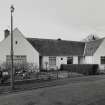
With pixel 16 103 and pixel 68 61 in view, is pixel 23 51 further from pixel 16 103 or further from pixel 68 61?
pixel 16 103

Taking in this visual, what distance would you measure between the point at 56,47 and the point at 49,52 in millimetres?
2659

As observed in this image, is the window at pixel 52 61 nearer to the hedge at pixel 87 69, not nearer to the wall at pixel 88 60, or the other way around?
the hedge at pixel 87 69

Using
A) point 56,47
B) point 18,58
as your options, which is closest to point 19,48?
point 18,58

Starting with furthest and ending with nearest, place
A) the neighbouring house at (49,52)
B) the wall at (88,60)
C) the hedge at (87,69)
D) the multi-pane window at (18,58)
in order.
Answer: the wall at (88,60)
the neighbouring house at (49,52)
the multi-pane window at (18,58)
the hedge at (87,69)

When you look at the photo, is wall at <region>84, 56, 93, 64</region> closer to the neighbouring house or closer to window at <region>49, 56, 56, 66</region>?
the neighbouring house

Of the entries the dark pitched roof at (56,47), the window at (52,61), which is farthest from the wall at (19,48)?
the window at (52,61)

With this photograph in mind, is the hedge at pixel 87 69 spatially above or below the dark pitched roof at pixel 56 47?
below

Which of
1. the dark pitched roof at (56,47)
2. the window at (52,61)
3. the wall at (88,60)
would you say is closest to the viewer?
the window at (52,61)

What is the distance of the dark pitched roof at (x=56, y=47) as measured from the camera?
2610 centimetres

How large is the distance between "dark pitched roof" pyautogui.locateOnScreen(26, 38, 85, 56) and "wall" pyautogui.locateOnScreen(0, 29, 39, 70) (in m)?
1.90

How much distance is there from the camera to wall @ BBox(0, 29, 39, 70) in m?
22.4

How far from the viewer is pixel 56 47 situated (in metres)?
28.0

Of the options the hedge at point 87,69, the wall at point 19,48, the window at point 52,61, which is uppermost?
the wall at point 19,48

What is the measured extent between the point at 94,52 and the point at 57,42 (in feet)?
25.9
